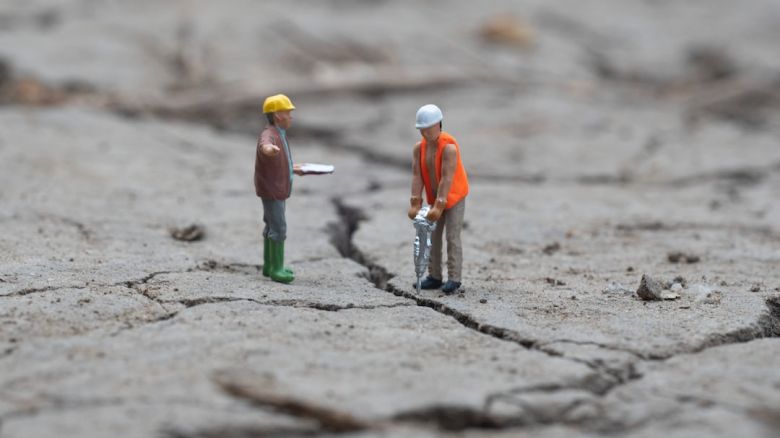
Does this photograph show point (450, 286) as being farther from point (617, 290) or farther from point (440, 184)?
point (617, 290)

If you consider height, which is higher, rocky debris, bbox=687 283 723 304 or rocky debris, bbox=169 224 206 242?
rocky debris, bbox=169 224 206 242

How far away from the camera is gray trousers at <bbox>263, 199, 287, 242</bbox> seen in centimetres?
387

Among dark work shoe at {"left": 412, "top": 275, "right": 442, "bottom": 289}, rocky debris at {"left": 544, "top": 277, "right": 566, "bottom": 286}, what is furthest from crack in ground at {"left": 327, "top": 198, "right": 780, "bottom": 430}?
rocky debris at {"left": 544, "top": 277, "right": 566, "bottom": 286}

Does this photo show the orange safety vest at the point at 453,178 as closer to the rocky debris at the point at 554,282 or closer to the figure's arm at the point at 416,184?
the figure's arm at the point at 416,184

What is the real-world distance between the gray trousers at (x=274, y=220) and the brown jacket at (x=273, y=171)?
0.03 m

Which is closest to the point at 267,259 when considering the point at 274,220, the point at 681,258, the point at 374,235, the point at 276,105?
the point at 274,220

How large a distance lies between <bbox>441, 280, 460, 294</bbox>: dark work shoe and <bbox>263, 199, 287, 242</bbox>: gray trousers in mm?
752

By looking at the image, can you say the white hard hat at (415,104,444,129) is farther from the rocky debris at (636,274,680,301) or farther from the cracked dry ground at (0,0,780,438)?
the rocky debris at (636,274,680,301)

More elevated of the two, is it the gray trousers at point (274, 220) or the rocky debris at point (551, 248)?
the gray trousers at point (274, 220)

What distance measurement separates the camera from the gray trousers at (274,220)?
3.87m

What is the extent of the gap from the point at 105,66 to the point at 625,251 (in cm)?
573

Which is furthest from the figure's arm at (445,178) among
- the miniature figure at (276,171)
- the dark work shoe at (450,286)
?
the miniature figure at (276,171)

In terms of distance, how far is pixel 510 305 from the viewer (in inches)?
141

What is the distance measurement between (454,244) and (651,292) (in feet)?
2.80
